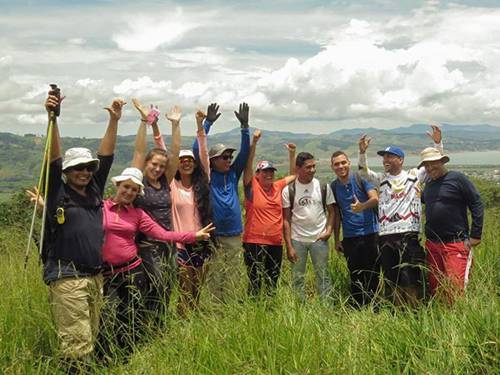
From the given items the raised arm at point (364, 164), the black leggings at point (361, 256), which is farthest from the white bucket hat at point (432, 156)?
the black leggings at point (361, 256)

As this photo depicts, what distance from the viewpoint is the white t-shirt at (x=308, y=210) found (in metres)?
6.96

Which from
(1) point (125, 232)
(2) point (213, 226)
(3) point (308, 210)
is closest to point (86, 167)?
(1) point (125, 232)

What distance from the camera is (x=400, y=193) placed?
6383mm

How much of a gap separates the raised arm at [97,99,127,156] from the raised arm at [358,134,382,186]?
333 cm

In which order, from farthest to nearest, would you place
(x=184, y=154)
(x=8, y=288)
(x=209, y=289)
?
1. (x=184, y=154)
2. (x=8, y=288)
3. (x=209, y=289)

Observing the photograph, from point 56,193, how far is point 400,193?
13.7ft

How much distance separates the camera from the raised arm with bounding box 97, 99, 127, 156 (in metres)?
4.77

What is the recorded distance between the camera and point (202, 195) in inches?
239

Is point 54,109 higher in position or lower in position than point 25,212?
A: higher

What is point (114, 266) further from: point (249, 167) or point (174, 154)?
point (249, 167)

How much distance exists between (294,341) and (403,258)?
3087 millimetres

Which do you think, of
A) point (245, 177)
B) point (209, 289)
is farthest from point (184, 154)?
point (209, 289)

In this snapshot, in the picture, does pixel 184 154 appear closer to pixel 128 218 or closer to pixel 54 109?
pixel 128 218

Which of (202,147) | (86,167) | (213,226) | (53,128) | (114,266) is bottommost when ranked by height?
(114,266)
